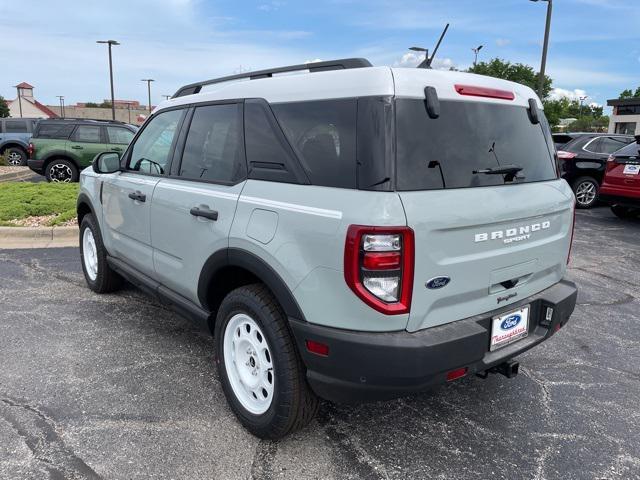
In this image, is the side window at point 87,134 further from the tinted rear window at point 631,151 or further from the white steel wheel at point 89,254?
the tinted rear window at point 631,151

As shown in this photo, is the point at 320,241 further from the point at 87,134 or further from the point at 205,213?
the point at 87,134

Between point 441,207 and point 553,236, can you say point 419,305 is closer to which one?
point 441,207

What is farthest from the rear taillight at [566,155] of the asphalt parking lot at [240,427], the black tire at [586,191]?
the asphalt parking lot at [240,427]

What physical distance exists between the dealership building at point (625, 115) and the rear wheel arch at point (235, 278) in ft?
146

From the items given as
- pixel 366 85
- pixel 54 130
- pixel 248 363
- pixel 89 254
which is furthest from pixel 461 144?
pixel 54 130

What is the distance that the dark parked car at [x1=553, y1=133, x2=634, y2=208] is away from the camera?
10.7m

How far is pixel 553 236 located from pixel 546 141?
0.61 metres

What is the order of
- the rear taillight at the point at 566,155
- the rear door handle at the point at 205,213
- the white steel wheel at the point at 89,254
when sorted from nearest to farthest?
the rear door handle at the point at 205,213, the white steel wheel at the point at 89,254, the rear taillight at the point at 566,155

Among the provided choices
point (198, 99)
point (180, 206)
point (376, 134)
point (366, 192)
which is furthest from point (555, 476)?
point (198, 99)

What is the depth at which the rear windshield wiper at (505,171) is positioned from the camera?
98.8 inches

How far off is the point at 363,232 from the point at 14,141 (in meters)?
18.9

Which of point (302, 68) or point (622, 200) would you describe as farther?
point (622, 200)

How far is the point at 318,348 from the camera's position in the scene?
2256 millimetres

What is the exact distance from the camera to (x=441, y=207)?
2219 mm
